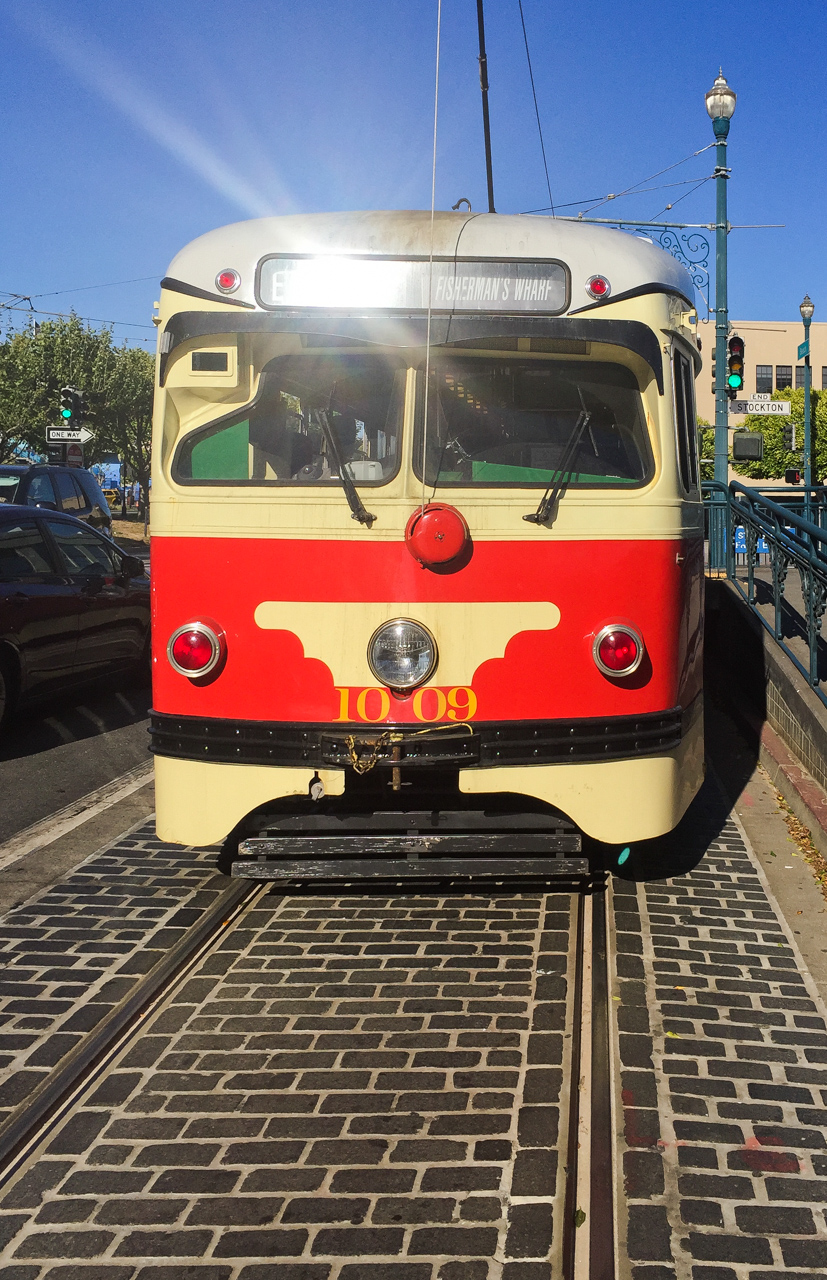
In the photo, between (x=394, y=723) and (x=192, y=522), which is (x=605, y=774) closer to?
(x=394, y=723)

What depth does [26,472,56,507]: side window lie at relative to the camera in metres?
17.2

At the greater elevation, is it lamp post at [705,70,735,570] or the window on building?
the window on building

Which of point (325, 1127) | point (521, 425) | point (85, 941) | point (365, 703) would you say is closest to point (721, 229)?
point (521, 425)

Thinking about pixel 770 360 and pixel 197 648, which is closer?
pixel 197 648

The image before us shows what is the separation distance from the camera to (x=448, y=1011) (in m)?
4.38

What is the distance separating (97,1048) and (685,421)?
3.74 m

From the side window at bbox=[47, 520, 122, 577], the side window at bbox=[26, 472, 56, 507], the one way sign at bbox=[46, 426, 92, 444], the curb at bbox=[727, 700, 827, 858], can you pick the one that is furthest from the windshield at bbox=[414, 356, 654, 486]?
the one way sign at bbox=[46, 426, 92, 444]

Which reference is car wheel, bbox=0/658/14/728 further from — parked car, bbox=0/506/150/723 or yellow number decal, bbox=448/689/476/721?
yellow number decal, bbox=448/689/476/721

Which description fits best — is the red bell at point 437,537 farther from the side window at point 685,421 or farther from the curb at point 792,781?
the curb at point 792,781

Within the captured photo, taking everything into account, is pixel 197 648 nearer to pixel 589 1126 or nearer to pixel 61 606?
pixel 589 1126

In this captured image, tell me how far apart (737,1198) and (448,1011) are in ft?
4.58

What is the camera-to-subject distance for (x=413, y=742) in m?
4.78

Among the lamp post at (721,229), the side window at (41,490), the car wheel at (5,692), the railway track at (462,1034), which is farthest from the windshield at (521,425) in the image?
the side window at (41,490)

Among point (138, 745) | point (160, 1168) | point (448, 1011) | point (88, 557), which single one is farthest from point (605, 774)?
point (88, 557)
